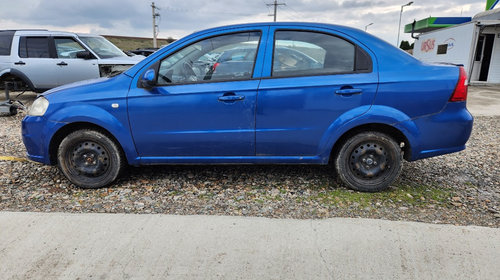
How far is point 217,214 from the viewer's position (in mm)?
3215

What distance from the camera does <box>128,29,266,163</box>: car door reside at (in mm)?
3428

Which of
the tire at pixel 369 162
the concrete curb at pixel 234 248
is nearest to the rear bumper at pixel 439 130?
the tire at pixel 369 162

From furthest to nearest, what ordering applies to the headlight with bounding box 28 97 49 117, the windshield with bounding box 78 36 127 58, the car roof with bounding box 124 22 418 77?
the windshield with bounding box 78 36 127 58 → the headlight with bounding box 28 97 49 117 → the car roof with bounding box 124 22 418 77

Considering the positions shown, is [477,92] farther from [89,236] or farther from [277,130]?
[89,236]

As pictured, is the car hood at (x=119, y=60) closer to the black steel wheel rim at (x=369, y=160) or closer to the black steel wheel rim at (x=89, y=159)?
the black steel wheel rim at (x=89, y=159)

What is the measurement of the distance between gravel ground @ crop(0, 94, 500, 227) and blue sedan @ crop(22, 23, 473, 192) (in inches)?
11.7

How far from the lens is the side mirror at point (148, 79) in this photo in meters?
3.35

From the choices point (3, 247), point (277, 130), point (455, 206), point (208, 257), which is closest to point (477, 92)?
point (455, 206)

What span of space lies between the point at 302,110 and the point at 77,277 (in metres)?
2.30

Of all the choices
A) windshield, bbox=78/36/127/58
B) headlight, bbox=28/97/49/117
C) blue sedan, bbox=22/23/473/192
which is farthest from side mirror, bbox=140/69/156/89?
windshield, bbox=78/36/127/58

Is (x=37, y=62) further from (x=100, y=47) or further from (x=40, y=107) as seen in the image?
(x=40, y=107)

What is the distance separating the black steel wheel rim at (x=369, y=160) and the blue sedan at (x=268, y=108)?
0.01 m

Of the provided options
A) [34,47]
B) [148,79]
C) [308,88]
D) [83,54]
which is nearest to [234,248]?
[308,88]

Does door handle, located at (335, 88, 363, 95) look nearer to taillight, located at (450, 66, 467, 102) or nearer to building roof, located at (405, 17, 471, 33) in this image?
taillight, located at (450, 66, 467, 102)
